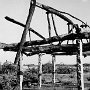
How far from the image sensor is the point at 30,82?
23188 mm

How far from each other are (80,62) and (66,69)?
2506 centimetres

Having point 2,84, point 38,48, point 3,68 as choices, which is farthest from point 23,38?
point 3,68

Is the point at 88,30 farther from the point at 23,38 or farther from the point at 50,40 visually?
the point at 23,38

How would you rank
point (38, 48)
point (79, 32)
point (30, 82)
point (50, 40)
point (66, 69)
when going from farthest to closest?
1. point (66, 69)
2. point (30, 82)
3. point (38, 48)
4. point (50, 40)
5. point (79, 32)

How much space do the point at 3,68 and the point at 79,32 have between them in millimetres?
20047

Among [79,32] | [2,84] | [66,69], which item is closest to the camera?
[79,32]

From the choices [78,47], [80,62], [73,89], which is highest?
[78,47]

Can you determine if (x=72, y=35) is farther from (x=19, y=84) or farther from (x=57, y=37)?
(x=19, y=84)

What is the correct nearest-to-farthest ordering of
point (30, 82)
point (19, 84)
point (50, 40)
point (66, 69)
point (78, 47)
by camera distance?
point (50, 40) < point (78, 47) < point (19, 84) < point (30, 82) < point (66, 69)

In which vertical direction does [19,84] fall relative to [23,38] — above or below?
below

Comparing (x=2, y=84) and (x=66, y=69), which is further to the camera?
(x=66, y=69)

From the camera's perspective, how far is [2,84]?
18234mm

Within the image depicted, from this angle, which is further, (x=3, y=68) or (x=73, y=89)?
(x=3, y=68)

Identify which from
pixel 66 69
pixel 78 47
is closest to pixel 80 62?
pixel 78 47
